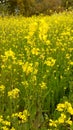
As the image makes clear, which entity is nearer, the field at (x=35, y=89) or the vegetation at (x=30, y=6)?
the field at (x=35, y=89)

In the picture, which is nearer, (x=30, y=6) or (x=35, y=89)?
(x=35, y=89)

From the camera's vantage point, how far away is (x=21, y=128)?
7.85ft

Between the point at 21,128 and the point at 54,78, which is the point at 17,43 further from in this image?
the point at 21,128

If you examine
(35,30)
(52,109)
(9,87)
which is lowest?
(52,109)

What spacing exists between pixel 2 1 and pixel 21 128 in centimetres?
1755

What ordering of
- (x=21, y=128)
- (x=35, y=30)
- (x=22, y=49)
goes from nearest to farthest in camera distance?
(x=21, y=128) → (x=35, y=30) → (x=22, y=49)

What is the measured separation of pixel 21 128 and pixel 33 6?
16.7 m

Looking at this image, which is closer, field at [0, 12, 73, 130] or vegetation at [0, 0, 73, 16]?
field at [0, 12, 73, 130]

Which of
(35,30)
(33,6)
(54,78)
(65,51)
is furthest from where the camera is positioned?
(33,6)

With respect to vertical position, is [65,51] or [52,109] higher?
[65,51]

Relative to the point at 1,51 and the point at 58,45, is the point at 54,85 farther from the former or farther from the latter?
the point at 1,51

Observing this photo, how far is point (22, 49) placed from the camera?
4.56 metres

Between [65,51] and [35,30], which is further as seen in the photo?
[65,51]

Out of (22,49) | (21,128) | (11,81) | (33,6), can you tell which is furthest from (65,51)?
(33,6)
